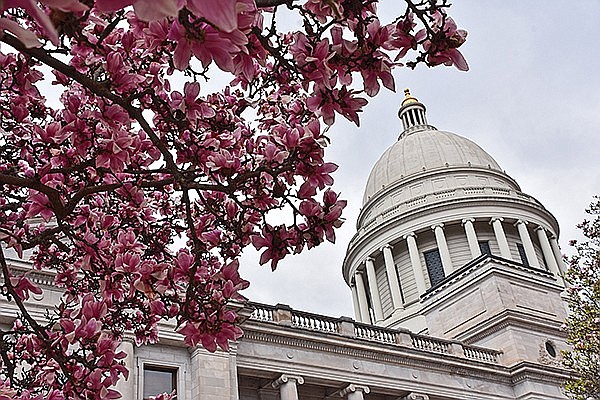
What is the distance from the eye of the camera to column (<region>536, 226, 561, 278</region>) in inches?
1633

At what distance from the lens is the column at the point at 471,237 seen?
40328 millimetres

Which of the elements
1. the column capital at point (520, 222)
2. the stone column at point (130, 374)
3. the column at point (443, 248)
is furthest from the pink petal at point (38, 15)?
the column capital at point (520, 222)

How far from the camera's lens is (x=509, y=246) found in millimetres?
41844

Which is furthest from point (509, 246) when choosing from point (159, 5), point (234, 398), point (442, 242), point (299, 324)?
point (159, 5)

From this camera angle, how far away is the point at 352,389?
2116 cm

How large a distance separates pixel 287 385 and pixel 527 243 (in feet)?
87.9

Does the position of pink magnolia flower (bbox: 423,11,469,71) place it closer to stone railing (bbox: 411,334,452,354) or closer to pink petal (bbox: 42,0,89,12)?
pink petal (bbox: 42,0,89,12)

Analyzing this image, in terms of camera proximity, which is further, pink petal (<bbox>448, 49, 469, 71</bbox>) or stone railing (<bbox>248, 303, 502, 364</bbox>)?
stone railing (<bbox>248, 303, 502, 364</bbox>)

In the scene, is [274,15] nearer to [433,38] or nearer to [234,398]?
[433,38]

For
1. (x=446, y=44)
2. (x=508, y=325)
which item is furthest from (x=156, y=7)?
(x=508, y=325)

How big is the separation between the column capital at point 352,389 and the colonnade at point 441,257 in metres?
19.8

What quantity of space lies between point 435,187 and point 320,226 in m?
42.6

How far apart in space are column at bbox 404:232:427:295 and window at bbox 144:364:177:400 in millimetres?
25804

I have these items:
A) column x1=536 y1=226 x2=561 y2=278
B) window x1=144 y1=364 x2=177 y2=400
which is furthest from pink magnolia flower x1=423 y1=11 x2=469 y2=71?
column x1=536 y1=226 x2=561 y2=278
